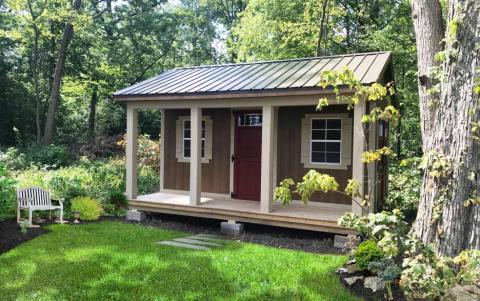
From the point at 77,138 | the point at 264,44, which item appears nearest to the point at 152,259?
the point at 264,44

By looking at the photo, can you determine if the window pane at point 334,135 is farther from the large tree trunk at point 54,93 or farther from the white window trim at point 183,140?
the large tree trunk at point 54,93

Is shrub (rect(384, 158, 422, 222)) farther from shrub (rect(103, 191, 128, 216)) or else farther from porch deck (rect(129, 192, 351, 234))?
shrub (rect(103, 191, 128, 216))

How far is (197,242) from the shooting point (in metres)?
7.04

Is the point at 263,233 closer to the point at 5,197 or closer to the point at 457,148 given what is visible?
the point at 457,148

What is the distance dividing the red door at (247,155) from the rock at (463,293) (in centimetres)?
531

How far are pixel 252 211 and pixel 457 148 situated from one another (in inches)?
158

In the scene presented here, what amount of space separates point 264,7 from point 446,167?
49.2 ft

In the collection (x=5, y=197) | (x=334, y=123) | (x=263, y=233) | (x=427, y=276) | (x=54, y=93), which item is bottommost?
(x=263, y=233)

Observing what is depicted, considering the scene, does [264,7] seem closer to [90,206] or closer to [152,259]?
[90,206]

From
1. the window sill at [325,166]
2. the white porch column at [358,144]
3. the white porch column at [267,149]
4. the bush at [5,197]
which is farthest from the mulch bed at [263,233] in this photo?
the bush at [5,197]

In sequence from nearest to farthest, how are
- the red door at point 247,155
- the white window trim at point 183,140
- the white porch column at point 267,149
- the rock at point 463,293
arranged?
the rock at point 463,293, the white porch column at point 267,149, the red door at point 247,155, the white window trim at point 183,140

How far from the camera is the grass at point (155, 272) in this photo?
457 cm

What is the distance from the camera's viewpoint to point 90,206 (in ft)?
28.3

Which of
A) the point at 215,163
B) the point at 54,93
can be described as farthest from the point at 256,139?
the point at 54,93
